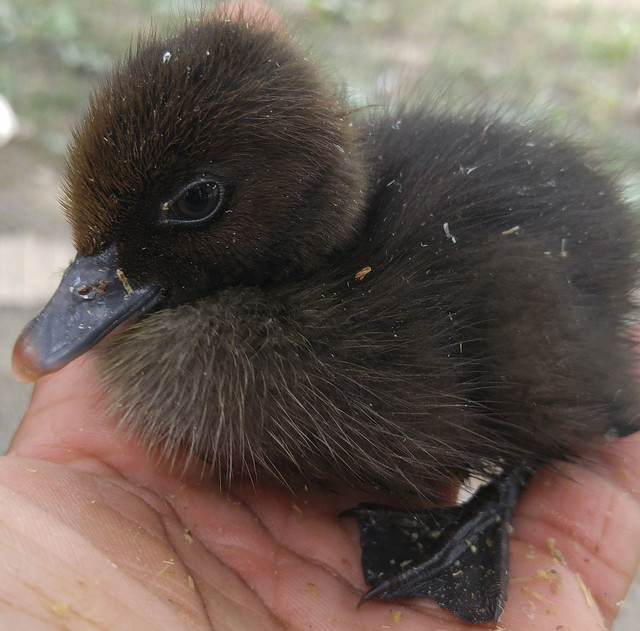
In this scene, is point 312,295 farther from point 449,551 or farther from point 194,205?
point 449,551

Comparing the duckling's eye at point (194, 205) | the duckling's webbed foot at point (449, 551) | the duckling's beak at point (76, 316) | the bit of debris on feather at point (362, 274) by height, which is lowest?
the duckling's webbed foot at point (449, 551)

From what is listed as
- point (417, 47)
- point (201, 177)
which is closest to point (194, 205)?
point (201, 177)

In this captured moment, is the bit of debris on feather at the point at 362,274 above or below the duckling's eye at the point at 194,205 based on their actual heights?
below

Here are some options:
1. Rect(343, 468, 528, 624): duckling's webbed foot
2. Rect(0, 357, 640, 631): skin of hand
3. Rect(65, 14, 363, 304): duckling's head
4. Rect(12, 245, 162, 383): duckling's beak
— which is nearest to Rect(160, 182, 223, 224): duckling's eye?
Rect(65, 14, 363, 304): duckling's head

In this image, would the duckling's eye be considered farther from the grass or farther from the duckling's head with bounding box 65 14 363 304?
the grass

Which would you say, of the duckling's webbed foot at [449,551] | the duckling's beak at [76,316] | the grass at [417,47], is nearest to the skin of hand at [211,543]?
the duckling's webbed foot at [449,551]

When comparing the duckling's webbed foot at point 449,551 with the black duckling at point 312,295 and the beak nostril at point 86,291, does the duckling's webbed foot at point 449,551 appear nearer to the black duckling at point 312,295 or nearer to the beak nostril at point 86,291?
the black duckling at point 312,295
